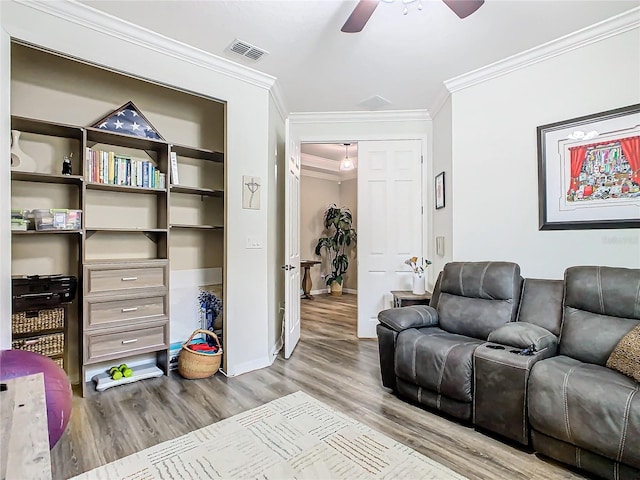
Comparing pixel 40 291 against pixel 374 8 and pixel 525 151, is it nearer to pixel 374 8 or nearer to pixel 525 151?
pixel 374 8

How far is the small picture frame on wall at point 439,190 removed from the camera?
3.72 m

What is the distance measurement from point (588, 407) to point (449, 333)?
3.47 feet

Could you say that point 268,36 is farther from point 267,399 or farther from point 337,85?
point 267,399

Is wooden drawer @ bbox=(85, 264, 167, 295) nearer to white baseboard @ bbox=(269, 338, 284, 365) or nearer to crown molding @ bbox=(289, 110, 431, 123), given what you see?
white baseboard @ bbox=(269, 338, 284, 365)

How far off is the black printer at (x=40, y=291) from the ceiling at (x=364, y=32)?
6.03ft

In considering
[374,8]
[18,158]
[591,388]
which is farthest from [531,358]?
[18,158]

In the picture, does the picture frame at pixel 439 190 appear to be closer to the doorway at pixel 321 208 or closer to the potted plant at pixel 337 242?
the doorway at pixel 321 208

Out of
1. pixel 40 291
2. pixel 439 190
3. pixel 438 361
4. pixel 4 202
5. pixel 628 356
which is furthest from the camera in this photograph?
pixel 439 190

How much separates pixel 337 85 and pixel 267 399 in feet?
9.36

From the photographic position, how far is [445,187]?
364 centimetres

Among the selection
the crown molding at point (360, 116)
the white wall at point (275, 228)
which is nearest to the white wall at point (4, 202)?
the white wall at point (275, 228)

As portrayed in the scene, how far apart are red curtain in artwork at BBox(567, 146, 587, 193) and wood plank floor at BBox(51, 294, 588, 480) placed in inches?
76.9

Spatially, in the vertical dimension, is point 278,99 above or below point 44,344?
above

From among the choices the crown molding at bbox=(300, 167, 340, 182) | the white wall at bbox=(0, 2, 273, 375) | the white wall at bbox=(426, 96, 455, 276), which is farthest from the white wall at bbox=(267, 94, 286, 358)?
the crown molding at bbox=(300, 167, 340, 182)
